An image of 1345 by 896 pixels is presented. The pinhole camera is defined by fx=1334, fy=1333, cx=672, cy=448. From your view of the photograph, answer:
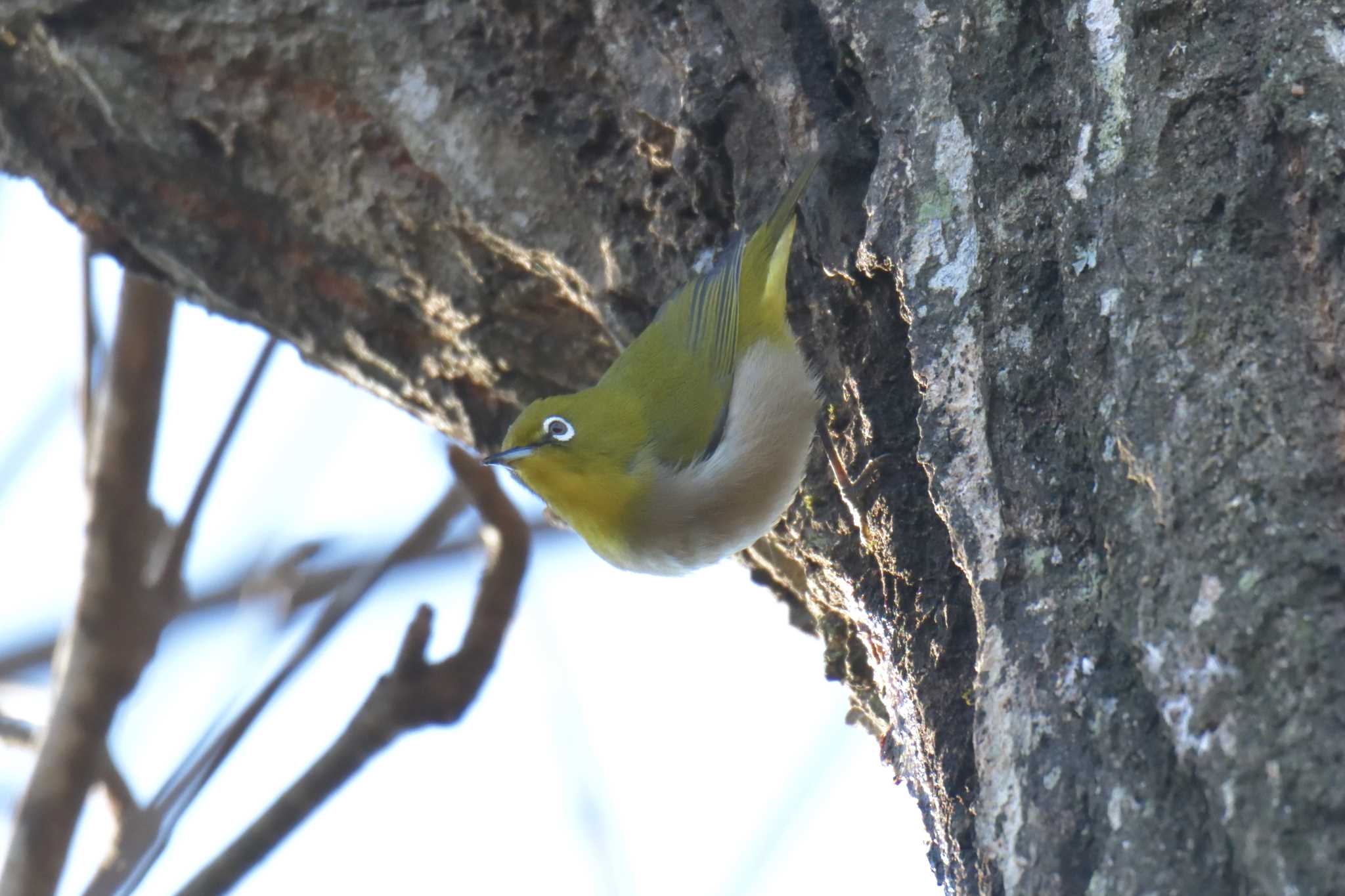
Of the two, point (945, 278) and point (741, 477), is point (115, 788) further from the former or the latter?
point (945, 278)

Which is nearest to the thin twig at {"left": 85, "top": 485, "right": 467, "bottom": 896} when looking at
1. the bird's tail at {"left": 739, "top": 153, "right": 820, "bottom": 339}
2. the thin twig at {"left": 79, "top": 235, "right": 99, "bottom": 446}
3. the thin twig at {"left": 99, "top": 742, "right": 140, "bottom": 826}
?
the thin twig at {"left": 99, "top": 742, "right": 140, "bottom": 826}

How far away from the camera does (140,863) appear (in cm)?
241

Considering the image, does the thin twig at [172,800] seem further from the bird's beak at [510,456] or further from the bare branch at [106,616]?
the bird's beak at [510,456]

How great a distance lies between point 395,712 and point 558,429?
1.22 m

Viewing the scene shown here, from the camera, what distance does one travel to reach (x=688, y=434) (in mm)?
3922

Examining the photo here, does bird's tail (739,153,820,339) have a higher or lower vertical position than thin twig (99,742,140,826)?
higher

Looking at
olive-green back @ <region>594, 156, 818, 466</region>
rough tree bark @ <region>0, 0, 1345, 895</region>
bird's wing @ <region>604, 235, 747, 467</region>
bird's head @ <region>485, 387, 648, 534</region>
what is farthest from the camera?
bird's head @ <region>485, 387, 648, 534</region>

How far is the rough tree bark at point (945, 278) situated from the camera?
163 cm

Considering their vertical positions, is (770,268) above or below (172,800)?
above

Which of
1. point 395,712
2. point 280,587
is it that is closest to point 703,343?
point 280,587

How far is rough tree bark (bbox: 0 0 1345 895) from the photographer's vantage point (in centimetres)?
163

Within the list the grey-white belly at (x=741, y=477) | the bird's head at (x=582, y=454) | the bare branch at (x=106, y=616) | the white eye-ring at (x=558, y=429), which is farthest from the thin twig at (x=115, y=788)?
the grey-white belly at (x=741, y=477)

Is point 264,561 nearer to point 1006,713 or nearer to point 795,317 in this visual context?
point 795,317

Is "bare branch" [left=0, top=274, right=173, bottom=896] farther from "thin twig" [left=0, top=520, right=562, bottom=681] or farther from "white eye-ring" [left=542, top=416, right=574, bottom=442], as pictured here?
"white eye-ring" [left=542, top=416, right=574, bottom=442]
